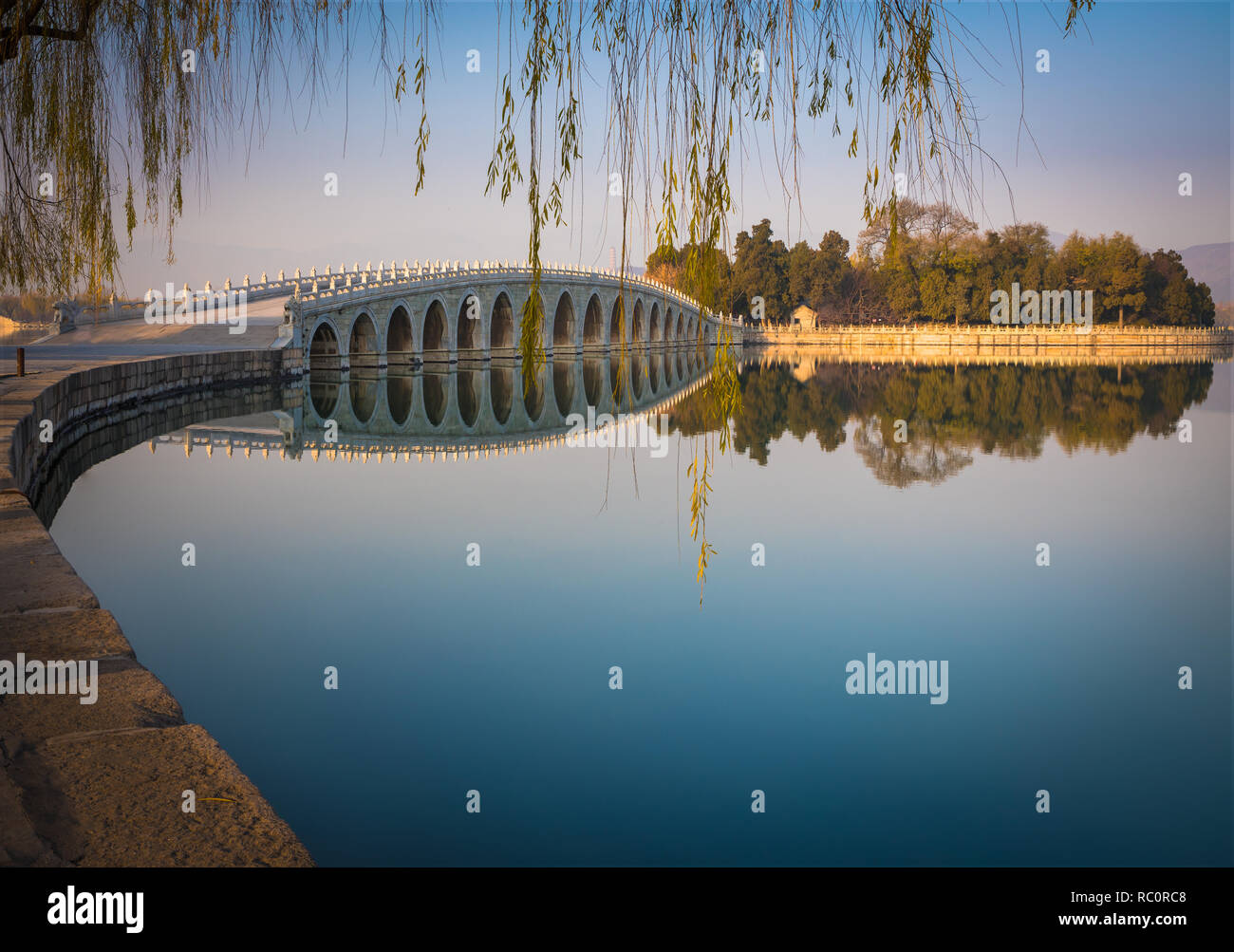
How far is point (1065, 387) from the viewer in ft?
78.8

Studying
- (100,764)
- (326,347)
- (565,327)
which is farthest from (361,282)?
(100,764)

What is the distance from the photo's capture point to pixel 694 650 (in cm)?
551

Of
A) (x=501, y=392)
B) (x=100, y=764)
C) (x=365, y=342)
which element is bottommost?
(x=100, y=764)

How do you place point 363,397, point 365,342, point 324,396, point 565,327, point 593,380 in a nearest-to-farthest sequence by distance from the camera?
point 324,396
point 363,397
point 593,380
point 365,342
point 565,327

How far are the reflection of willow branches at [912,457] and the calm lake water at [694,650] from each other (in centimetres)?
10

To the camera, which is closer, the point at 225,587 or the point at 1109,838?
the point at 1109,838

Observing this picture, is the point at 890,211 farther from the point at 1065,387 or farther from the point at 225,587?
the point at 1065,387

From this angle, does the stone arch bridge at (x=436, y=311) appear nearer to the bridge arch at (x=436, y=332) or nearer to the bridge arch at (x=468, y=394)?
Result: the bridge arch at (x=436, y=332)

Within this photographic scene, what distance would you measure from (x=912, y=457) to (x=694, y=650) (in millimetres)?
7391

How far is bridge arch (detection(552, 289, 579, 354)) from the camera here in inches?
1503

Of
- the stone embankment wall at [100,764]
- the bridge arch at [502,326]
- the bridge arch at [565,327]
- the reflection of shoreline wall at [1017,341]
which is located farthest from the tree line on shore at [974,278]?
the stone embankment wall at [100,764]

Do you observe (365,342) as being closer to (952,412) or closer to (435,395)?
(435,395)

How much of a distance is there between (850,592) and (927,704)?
1929 millimetres
